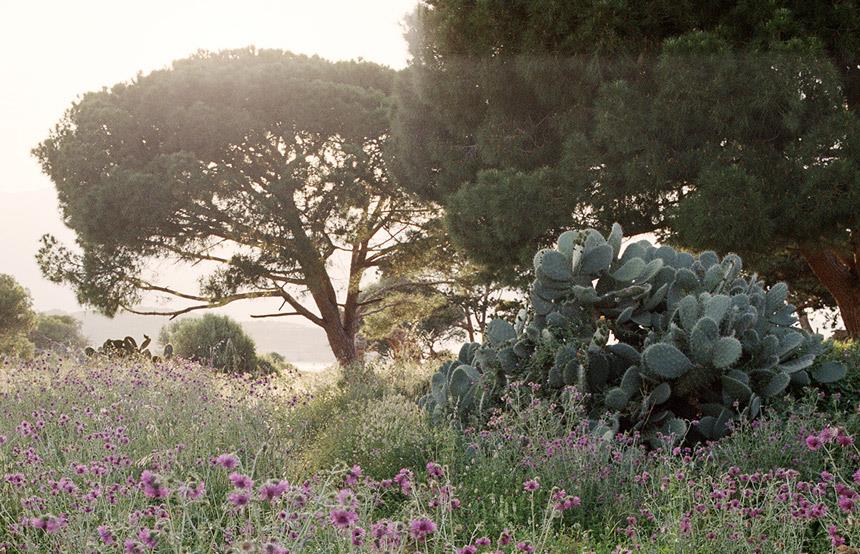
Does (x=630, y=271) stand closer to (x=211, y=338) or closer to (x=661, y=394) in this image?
(x=661, y=394)

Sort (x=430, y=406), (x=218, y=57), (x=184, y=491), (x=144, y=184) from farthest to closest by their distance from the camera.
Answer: (x=218, y=57)
(x=144, y=184)
(x=430, y=406)
(x=184, y=491)

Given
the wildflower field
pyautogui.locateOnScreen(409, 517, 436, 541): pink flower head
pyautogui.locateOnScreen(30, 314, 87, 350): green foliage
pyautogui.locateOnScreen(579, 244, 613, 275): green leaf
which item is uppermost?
pyautogui.locateOnScreen(30, 314, 87, 350): green foliage

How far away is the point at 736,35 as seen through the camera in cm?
939

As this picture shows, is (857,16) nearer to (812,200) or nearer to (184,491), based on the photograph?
(812,200)

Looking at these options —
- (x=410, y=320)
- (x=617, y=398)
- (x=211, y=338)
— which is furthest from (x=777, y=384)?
(x=211, y=338)

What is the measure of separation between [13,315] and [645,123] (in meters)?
22.6

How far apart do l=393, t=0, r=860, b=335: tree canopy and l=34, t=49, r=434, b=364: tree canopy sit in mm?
3144

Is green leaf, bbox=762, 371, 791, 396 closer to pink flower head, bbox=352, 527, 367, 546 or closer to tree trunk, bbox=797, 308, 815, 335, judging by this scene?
pink flower head, bbox=352, 527, 367, 546

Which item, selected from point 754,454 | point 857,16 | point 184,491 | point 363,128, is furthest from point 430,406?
point 363,128

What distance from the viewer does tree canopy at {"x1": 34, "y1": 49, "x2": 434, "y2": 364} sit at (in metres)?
14.0

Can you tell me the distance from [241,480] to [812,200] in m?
8.77

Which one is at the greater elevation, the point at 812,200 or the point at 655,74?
the point at 655,74

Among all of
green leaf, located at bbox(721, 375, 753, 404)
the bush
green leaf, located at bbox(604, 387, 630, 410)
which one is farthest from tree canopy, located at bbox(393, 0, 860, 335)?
the bush

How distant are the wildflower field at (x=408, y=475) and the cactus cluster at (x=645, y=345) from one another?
271 mm
